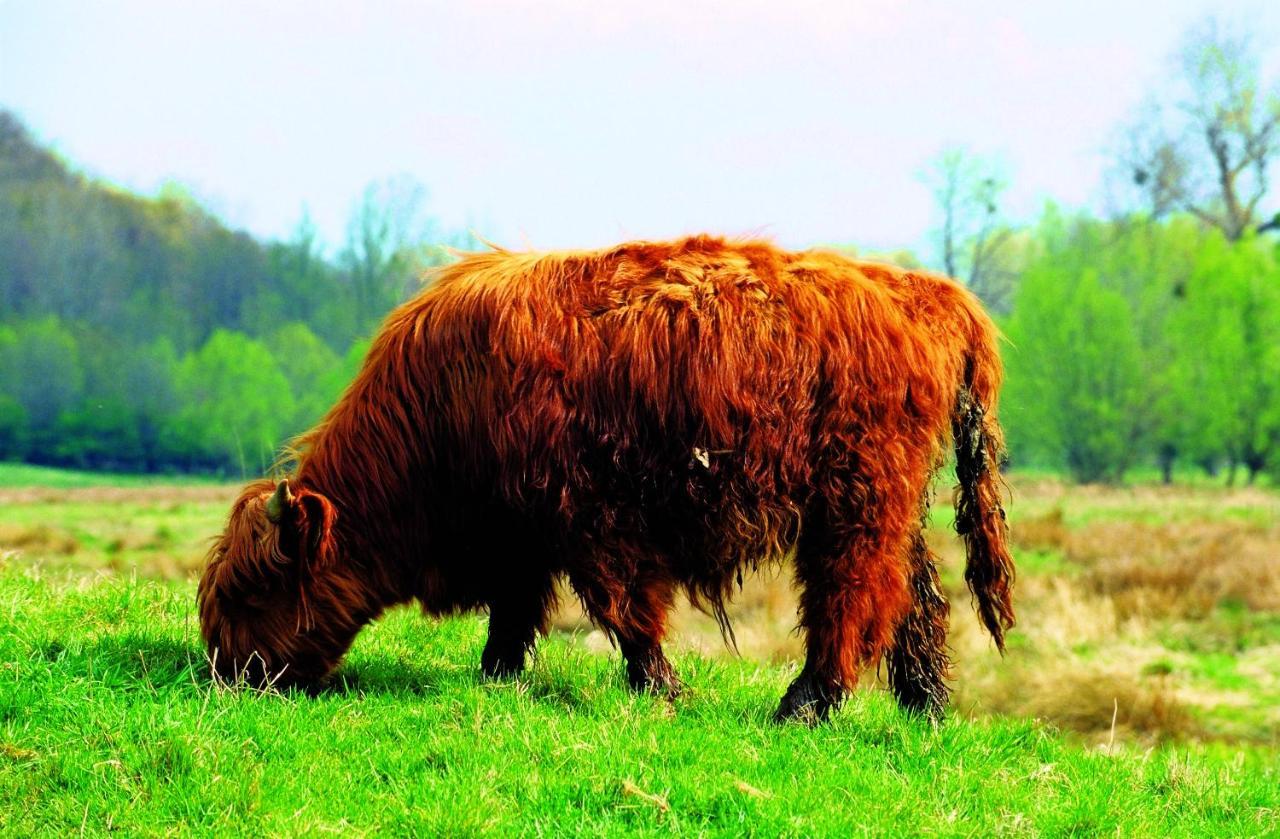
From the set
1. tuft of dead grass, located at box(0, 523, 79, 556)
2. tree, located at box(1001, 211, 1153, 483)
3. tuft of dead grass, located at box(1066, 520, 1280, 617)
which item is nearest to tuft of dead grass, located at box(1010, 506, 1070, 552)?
tuft of dead grass, located at box(1066, 520, 1280, 617)

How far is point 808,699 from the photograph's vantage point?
5.67 meters

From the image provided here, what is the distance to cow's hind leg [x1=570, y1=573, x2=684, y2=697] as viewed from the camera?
559cm

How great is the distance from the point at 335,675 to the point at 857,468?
279 centimetres

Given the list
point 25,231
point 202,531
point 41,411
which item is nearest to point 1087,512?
point 202,531

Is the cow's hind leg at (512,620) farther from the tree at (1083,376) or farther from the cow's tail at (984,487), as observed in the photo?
the tree at (1083,376)

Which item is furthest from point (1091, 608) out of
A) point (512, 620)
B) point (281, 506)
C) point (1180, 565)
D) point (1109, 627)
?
point (281, 506)

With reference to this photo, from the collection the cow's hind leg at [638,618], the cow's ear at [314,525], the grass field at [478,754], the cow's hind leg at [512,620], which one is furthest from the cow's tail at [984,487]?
the cow's ear at [314,525]

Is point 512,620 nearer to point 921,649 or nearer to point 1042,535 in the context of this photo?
point 921,649

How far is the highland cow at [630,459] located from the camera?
5531 millimetres

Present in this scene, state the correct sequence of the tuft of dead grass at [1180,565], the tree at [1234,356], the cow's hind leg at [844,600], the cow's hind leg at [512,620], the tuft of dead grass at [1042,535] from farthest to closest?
1. the tree at [1234,356]
2. the tuft of dead grass at [1042,535]
3. the tuft of dead grass at [1180,565]
4. the cow's hind leg at [512,620]
5. the cow's hind leg at [844,600]

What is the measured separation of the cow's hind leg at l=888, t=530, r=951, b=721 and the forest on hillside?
3061 cm

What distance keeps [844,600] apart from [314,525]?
8.33 ft

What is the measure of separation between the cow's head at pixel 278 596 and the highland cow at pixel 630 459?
0.04 ft

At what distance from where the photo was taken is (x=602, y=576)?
5.57 meters
